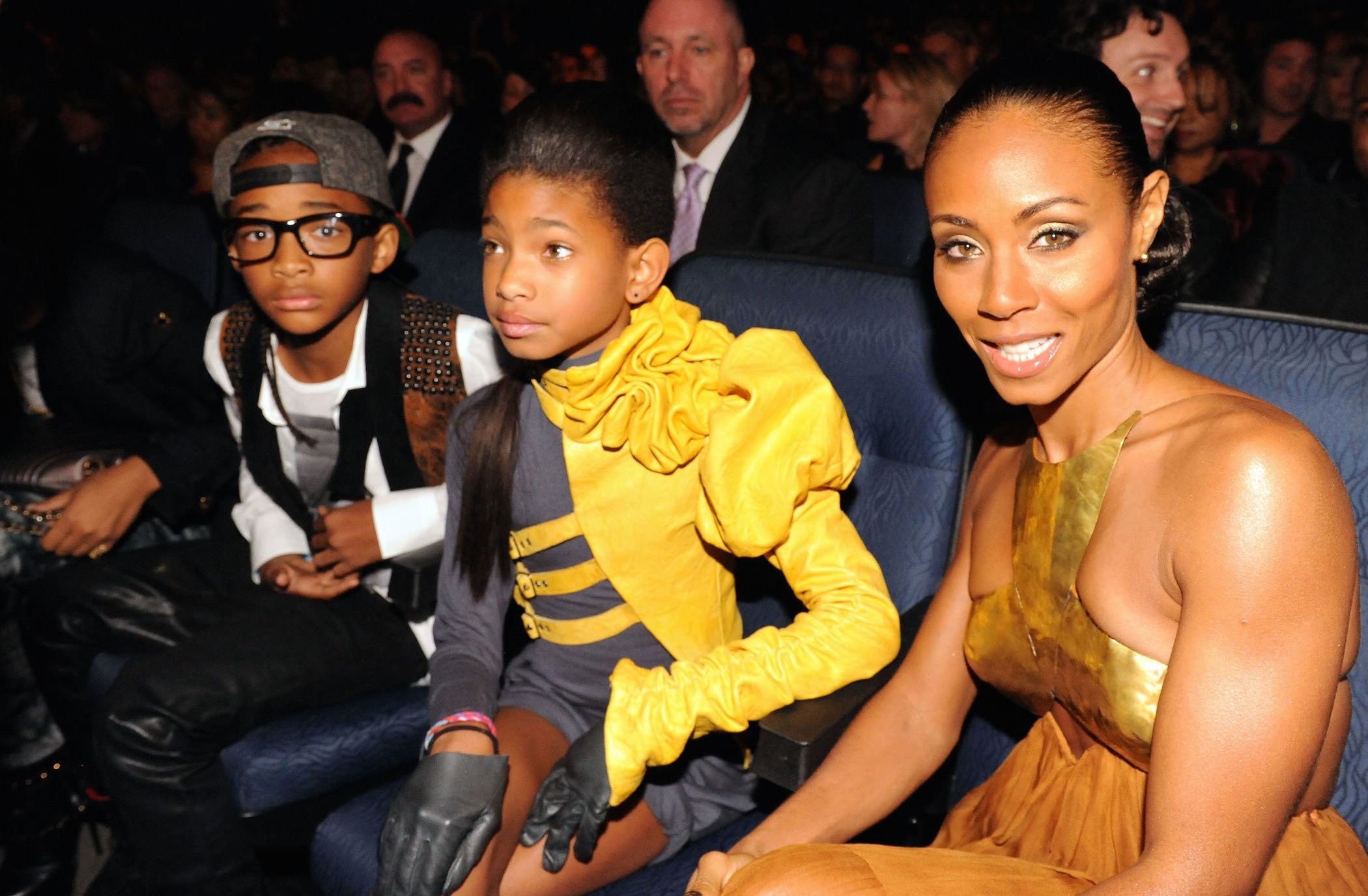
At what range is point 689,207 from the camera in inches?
113

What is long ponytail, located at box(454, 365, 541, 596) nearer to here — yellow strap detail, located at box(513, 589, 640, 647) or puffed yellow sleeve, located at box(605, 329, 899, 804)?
yellow strap detail, located at box(513, 589, 640, 647)

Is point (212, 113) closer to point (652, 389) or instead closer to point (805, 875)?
point (652, 389)

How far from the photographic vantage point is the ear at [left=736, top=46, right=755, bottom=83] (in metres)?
2.88


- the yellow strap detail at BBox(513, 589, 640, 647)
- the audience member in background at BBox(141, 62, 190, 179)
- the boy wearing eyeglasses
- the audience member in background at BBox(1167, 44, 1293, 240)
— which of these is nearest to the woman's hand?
the yellow strap detail at BBox(513, 589, 640, 647)

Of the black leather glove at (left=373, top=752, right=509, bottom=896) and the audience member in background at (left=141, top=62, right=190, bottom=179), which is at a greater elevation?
the audience member in background at (left=141, top=62, right=190, bottom=179)

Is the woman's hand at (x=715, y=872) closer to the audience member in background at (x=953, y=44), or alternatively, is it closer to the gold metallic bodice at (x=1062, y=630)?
the gold metallic bodice at (x=1062, y=630)

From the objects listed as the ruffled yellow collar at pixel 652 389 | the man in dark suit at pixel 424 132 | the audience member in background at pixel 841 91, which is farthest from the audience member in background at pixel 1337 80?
the ruffled yellow collar at pixel 652 389

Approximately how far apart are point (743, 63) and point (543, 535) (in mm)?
1831

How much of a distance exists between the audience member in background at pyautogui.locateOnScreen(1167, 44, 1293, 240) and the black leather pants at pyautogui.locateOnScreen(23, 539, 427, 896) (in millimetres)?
2355

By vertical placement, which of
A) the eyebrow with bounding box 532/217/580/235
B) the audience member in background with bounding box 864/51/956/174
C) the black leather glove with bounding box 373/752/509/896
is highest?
the audience member in background with bounding box 864/51/956/174

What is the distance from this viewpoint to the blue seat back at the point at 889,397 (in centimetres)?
150

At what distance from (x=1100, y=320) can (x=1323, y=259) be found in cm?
172

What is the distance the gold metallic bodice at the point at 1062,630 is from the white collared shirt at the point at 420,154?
319 centimetres

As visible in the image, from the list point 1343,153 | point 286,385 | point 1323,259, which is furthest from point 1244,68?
point 286,385
